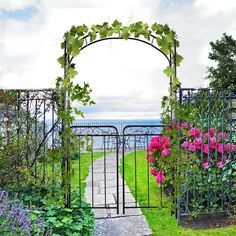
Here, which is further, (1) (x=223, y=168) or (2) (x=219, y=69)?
(2) (x=219, y=69)

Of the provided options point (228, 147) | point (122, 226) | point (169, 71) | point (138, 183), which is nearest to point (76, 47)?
point (169, 71)

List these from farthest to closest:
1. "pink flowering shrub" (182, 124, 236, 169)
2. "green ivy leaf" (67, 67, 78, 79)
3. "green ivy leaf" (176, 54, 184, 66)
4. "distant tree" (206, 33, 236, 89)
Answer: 1. "distant tree" (206, 33, 236, 89)
2. "pink flowering shrub" (182, 124, 236, 169)
3. "green ivy leaf" (176, 54, 184, 66)
4. "green ivy leaf" (67, 67, 78, 79)

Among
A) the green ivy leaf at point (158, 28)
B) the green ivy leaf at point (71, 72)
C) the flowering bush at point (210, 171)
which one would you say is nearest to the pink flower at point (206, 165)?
the flowering bush at point (210, 171)

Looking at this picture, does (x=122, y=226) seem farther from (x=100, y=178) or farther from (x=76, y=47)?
(x=100, y=178)

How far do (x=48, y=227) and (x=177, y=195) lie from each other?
56.8 inches

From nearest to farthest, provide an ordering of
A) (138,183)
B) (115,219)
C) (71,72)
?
1. (71,72)
2. (115,219)
3. (138,183)

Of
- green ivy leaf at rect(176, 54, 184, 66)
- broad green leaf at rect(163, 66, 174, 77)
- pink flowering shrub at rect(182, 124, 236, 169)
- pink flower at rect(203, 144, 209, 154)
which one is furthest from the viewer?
pink flower at rect(203, 144, 209, 154)

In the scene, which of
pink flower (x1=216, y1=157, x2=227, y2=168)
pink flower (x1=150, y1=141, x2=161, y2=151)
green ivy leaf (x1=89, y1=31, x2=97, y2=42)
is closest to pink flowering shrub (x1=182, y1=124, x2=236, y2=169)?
pink flower (x1=216, y1=157, x2=227, y2=168)

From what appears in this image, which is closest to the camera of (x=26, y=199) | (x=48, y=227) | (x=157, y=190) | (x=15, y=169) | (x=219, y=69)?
(x=48, y=227)

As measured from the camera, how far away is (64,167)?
4.36 meters

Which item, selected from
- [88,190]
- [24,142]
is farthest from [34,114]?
[88,190]

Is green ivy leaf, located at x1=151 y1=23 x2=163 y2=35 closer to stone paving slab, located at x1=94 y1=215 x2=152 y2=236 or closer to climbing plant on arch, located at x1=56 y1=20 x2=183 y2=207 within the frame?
climbing plant on arch, located at x1=56 y1=20 x2=183 y2=207

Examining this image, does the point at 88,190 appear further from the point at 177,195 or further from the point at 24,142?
the point at 177,195

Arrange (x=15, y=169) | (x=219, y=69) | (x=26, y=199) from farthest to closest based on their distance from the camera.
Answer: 1. (x=219, y=69)
2. (x=15, y=169)
3. (x=26, y=199)
